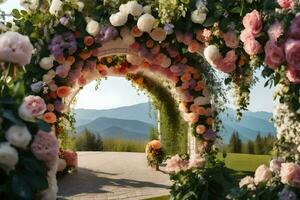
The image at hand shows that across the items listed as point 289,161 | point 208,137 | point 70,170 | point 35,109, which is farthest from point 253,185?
point 70,170

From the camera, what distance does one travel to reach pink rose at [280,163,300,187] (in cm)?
476

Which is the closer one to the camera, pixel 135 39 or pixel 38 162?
pixel 38 162

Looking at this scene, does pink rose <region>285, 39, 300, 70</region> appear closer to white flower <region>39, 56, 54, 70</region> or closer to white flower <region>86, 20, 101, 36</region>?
white flower <region>86, 20, 101, 36</region>

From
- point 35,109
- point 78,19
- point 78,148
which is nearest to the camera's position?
point 35,109

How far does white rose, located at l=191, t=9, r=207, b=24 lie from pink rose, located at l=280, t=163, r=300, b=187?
2511 mm

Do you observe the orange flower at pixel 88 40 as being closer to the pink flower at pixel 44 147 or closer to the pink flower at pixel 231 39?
the pink flower at pixel 231 39

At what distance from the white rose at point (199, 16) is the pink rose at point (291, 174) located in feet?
8.24

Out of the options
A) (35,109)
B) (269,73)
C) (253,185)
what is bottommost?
(253,185)

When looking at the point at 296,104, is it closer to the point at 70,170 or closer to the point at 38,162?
the point at 38,162

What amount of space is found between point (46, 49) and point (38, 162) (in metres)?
4.09

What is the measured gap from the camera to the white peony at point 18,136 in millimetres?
3082

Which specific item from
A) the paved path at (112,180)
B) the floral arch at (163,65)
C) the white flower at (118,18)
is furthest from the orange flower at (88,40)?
the paved path at (112,180)

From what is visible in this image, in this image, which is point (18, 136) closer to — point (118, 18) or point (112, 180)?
point (118, 18)

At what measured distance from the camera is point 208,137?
8.99 m
